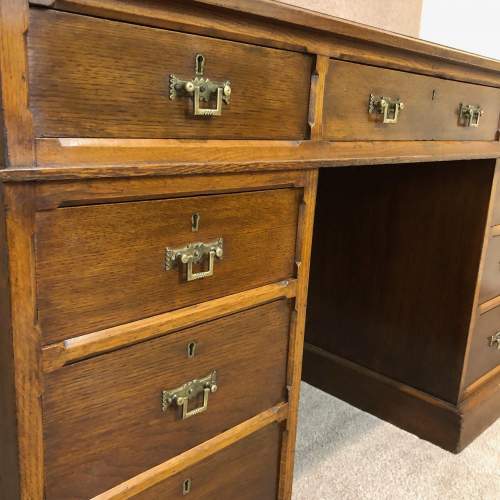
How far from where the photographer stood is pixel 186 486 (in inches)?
34.9

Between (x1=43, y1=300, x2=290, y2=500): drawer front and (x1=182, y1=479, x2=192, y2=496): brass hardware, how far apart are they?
7 cm

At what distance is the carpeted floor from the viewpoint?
4.32 feet

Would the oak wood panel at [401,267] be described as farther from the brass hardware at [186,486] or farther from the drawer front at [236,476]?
the brass hardware at [186,486]

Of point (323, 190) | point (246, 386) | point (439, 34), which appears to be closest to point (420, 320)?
point (323, 190)

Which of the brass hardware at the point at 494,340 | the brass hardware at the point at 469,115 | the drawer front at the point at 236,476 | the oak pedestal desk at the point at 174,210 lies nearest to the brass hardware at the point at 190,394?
the oak pedestal desk at the point at 174,210

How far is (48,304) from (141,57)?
0.31 m

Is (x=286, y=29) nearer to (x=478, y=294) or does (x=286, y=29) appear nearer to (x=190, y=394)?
(x=190, y=394)

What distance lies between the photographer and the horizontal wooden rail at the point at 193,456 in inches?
31.0

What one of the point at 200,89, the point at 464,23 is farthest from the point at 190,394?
the point at 464,23

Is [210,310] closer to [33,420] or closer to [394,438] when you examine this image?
[33,420]

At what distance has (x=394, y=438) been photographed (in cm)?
154

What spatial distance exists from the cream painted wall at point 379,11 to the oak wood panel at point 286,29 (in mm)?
572

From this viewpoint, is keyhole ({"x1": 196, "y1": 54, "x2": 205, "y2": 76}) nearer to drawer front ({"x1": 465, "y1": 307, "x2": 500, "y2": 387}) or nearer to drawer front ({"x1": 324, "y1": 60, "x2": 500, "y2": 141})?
drawer front ({"x1": 324, "y1": 60, "x2": 500, "y2": 141})

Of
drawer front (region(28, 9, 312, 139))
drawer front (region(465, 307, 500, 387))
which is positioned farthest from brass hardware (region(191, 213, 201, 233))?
drawer front (region(465, 307, 500, 387))
